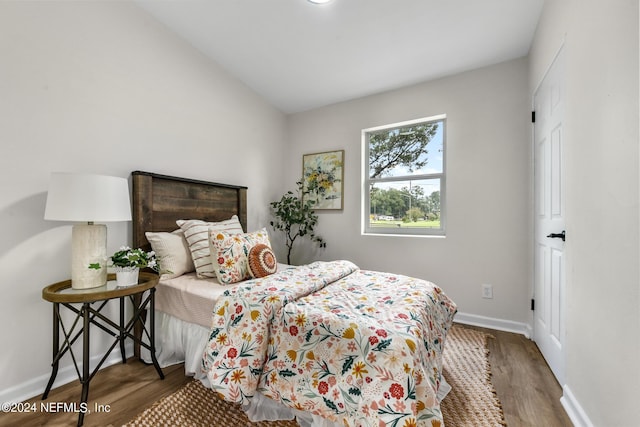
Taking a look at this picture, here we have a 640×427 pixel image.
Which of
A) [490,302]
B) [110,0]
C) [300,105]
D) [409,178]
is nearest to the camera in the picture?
[110,0]

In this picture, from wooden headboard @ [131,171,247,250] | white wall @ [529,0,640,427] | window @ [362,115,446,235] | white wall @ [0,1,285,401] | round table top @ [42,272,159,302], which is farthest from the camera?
window @ [362,115,446,235]

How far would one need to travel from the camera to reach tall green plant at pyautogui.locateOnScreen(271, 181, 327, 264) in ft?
11.2

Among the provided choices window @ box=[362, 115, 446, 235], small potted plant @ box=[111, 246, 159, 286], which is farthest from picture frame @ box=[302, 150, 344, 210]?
small potted plant @ box=[111, 246, 159, 286]

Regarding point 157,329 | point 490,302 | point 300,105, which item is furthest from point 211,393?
point 300,105

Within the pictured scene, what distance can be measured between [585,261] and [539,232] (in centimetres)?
95

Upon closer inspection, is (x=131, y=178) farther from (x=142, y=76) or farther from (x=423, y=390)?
(x=423, y=390)

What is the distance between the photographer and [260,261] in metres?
2.10

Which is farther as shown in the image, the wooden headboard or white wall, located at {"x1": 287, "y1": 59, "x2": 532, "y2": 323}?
white wall, located at {"x1": 287, "y1": 59, "x2": 532, "y2": 323}

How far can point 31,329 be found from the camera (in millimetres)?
1612

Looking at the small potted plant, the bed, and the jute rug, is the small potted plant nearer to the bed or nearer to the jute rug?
the bed

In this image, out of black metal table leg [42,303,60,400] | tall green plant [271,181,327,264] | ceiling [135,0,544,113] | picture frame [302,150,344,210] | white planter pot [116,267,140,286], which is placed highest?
ceiling [135,0,544,113]

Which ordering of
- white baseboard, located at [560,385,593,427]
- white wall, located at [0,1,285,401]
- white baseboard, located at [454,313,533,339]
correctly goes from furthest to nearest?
1. white baseboard, located at [454,313,533,339]
2. white wall, located at [0,1,285,401]
3. white baseboard, located at [560,385,593,427]

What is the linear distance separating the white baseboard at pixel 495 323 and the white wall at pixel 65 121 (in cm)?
292

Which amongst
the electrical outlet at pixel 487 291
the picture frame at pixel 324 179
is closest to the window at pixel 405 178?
the picture frame at pixel 324 179
